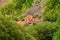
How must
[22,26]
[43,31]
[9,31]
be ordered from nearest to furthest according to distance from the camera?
[9,31]
[22,26]
[43,31]

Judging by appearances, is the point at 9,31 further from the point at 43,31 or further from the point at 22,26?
the point at 43,31

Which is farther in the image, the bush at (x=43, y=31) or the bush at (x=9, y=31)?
the bush at (x=43, y=31)

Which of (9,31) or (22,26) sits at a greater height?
(22,26)

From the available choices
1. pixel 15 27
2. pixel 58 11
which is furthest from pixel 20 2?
pixel 15 27

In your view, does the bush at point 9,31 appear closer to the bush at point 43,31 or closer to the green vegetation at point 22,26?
the green vegetation at point 22,26

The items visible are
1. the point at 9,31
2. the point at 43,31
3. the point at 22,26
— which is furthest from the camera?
the point at 43,31

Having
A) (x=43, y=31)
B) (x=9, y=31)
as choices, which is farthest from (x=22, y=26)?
(x=9, y=31)

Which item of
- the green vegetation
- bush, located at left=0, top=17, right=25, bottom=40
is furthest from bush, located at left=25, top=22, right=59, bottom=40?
bush, located at left=0, top=17, right=25, bottom=40

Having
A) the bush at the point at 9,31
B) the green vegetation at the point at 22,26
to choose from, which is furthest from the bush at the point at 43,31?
the bush at the point at 9,31

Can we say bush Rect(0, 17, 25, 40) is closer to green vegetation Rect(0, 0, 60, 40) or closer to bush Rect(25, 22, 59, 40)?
green vegetation Rect(0, 0, 60, 40)

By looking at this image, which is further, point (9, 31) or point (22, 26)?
point (22, 26)
